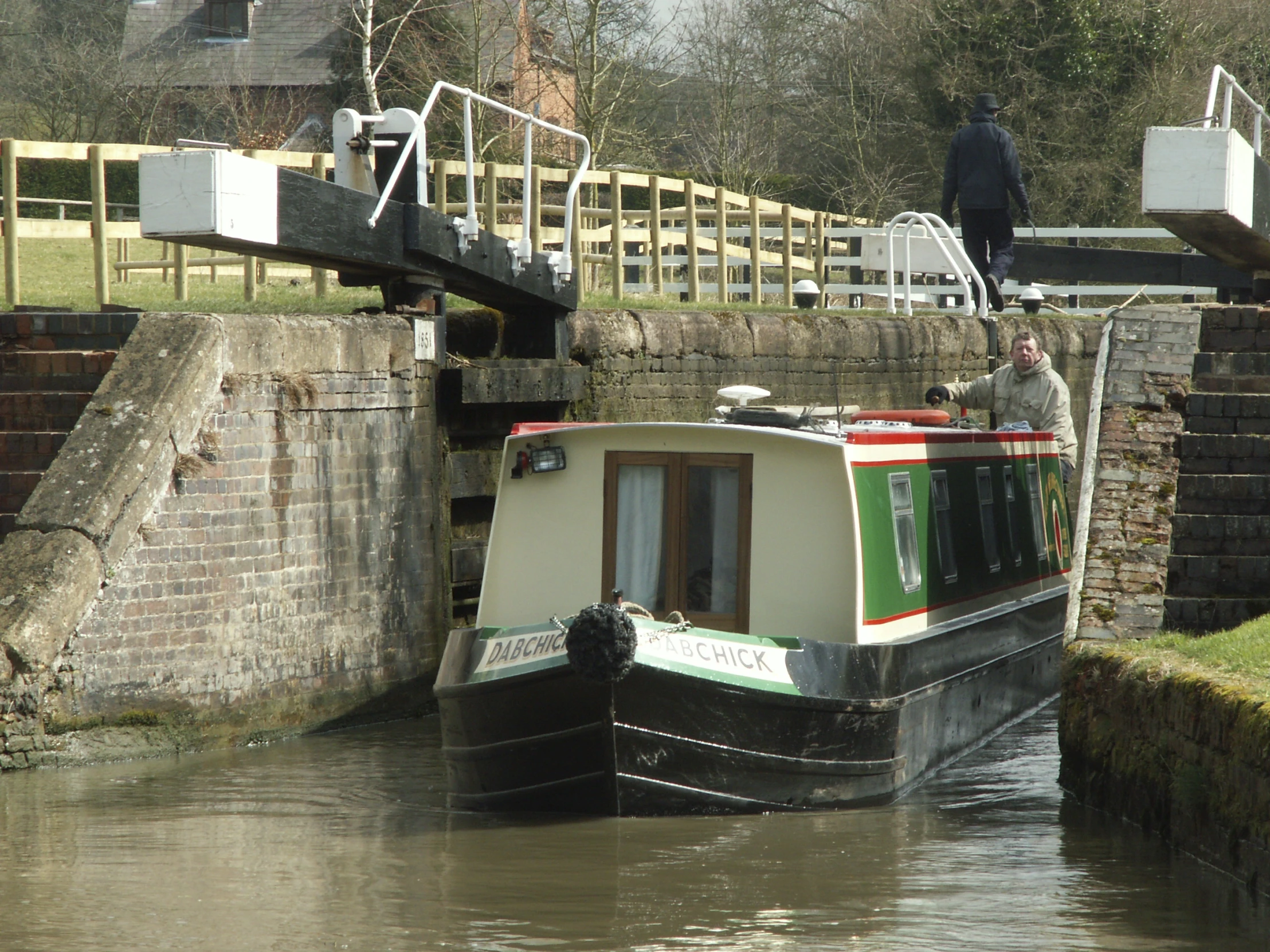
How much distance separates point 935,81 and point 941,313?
12.7 meters

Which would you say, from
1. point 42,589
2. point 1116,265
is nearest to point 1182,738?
point 42,589

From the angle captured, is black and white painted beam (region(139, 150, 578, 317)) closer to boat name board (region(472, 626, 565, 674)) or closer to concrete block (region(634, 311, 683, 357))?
concrete block (region(634, 311, 683, 357))

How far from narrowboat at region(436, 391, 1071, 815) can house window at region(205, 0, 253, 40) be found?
33.9 metres

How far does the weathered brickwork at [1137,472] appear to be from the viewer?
8109 millimetres

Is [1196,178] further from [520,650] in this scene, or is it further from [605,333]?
[605,333]

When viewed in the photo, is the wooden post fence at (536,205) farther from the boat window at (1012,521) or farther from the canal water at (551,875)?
the canal water at (551,875)

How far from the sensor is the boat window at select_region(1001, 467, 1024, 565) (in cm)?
1031

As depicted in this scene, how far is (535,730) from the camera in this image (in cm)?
711

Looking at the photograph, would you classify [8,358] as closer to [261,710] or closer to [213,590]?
[213,590]

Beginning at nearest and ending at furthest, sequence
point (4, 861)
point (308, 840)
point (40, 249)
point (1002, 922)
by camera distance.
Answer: point (1002, 922)
point (4, 861)
point (308, 840)
point (40, 249)

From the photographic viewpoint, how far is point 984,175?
15.8 meters

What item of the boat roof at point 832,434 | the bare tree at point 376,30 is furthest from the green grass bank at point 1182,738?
the bare tree at point 376,30

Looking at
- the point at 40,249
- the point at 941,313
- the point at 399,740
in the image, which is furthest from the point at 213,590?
the point at 40,249

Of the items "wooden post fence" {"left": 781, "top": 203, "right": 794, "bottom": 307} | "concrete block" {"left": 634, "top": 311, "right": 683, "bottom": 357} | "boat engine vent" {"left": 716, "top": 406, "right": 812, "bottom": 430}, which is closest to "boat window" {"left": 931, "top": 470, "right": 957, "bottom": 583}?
"boat engine vent" {"left": 716, "top": 406, "right": 812, "bottom": 430}
